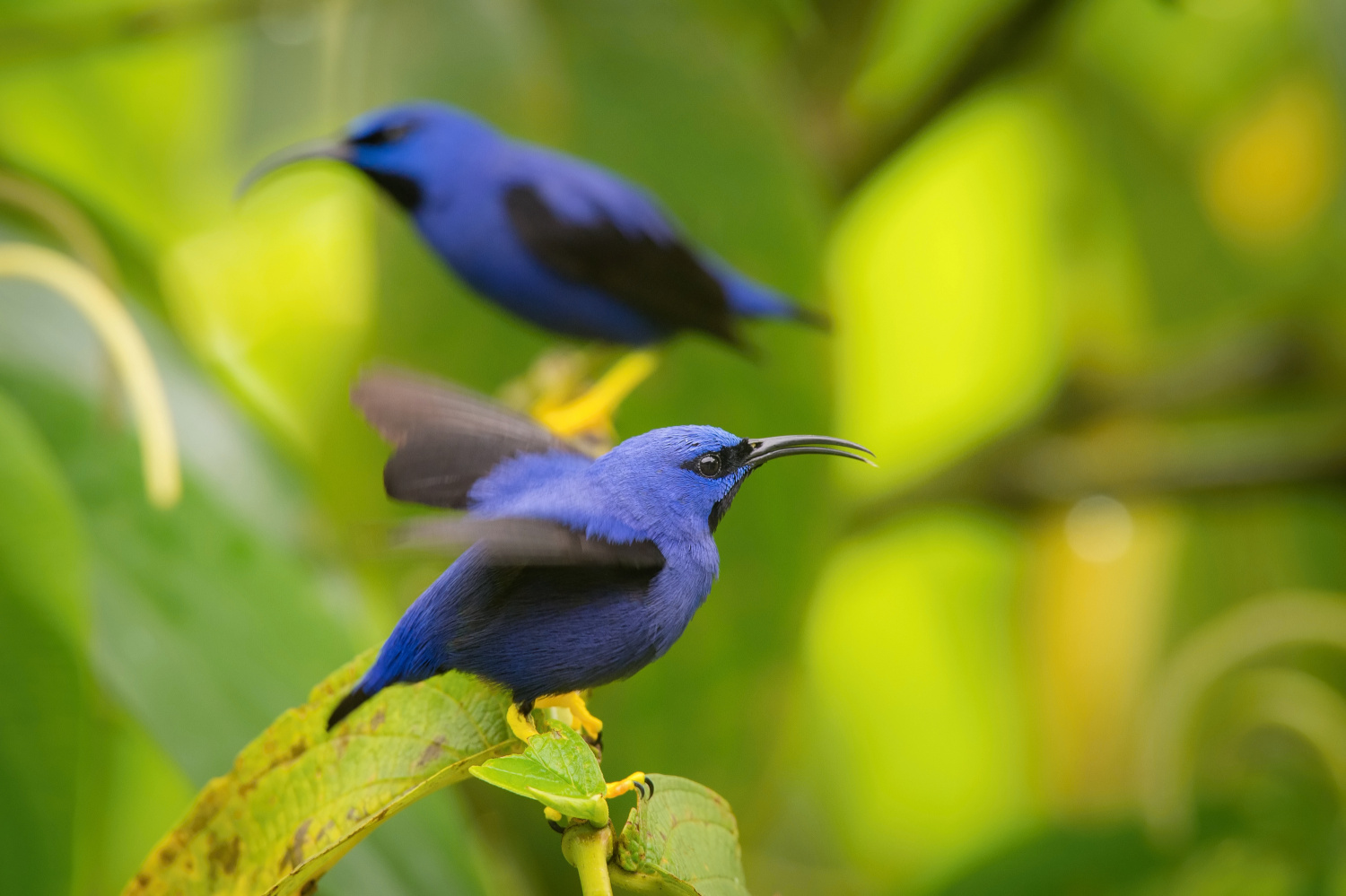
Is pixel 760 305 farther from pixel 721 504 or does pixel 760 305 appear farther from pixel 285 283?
pixel 285 283

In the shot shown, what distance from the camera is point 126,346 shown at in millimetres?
901

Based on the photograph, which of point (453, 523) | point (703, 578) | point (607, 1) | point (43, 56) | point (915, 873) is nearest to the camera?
point (453, 523)

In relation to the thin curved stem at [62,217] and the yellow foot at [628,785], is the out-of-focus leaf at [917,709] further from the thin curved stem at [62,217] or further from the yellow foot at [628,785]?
the yellow foot at [628,785]

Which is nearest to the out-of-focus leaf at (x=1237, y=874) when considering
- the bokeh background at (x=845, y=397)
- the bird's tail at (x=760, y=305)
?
the bokeh background at (x=845, y=397)

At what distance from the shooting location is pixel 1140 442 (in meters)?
2.07

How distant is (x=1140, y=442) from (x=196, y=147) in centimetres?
160

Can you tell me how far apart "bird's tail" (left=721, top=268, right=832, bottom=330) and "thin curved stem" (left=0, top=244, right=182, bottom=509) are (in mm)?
645

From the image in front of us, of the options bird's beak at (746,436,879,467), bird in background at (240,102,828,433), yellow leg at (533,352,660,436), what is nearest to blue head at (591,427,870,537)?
bird's beak at (746,436,879,467)

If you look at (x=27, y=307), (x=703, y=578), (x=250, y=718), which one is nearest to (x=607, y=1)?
(x=27, y=307)

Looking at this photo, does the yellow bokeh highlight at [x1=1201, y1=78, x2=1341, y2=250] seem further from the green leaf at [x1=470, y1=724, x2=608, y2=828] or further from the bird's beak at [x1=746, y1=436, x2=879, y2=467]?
the green leaf at [x1=470, y1=724, x2=608, y2=828]

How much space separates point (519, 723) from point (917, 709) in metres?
1.55

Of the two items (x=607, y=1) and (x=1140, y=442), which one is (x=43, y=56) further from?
(x=1140, y=442)

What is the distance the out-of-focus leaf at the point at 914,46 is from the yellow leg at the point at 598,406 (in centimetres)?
71

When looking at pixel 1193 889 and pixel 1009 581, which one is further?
pixel 1009 581
